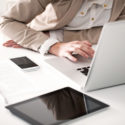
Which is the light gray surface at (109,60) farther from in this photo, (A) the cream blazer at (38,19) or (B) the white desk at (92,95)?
(A) the cream blazer at (38,19)

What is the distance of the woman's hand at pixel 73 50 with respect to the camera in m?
1.10

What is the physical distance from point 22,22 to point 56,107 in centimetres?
72

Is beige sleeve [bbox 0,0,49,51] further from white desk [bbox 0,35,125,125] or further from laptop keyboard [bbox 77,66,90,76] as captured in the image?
laptop keyboard [bbox 77,66,90,76]

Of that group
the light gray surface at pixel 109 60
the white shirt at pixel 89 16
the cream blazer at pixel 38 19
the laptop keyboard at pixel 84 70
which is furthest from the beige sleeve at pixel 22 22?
the light gray surface at pixel 109 60

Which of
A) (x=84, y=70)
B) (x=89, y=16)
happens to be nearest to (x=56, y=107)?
(x=84, y=70)

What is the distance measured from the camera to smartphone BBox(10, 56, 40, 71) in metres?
1.03

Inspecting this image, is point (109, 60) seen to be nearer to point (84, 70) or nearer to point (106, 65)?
point (106, 65)

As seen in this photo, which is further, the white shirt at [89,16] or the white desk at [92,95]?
the white shirt at [89,16]

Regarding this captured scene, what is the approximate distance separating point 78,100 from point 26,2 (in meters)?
0.67

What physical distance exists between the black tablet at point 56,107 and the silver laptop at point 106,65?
65 mm

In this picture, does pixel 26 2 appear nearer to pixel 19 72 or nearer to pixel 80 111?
pixel 19 72

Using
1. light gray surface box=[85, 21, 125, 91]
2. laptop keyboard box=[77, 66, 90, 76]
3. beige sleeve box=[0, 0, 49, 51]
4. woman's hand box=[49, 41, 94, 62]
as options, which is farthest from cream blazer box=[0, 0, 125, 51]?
light gray surface box=[85, 21, 125, 91]

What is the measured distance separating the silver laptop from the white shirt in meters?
0.41

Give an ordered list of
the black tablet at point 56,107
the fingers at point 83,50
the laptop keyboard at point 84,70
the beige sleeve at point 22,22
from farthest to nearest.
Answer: the beige sleeve at point 22,22 → the fingers at point 83,50 → the laptop keyboard at point 84,70 → the black tablet at point 56,107
